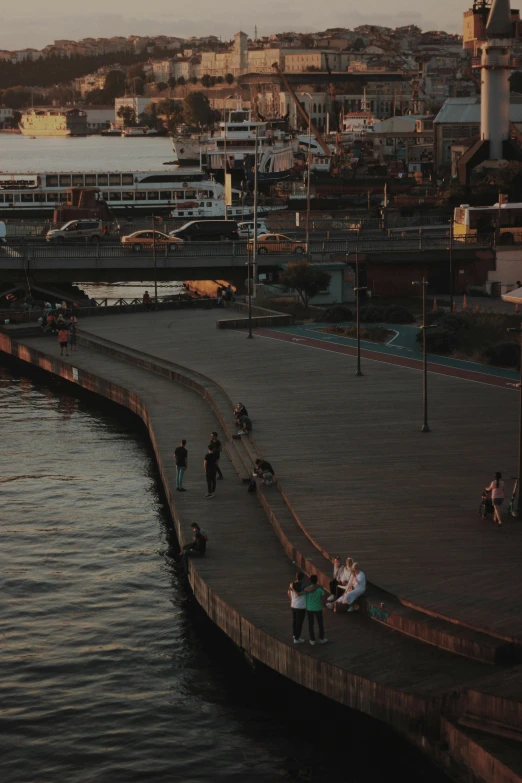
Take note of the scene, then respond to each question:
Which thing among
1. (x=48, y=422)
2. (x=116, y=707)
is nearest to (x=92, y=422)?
(x=48, y=422)

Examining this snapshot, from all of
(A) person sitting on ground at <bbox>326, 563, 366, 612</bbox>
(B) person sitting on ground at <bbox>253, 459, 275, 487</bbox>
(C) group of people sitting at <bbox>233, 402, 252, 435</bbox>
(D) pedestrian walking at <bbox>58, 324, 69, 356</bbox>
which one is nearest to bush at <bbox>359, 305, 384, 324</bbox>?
(D) pedestrian walking at <bbox>58, 324, 69, 356</bbox>

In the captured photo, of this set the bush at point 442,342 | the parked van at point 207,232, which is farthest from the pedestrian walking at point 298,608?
the parked van at point 207,232

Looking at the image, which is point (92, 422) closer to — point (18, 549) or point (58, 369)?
point (58, 369)

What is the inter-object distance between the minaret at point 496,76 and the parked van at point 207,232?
3143 cm

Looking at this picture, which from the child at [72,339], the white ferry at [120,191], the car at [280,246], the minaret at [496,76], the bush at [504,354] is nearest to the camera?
the bush at [504,354]

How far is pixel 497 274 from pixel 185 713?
1728 inches

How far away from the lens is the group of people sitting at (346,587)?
18.6 meters

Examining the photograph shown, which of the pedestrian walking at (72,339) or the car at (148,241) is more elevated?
the car at (148,241)

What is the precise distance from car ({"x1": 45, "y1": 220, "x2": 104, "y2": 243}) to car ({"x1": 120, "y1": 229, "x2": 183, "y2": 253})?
7.59 ft

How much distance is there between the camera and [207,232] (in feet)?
229

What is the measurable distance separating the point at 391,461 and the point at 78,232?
45.7 metres

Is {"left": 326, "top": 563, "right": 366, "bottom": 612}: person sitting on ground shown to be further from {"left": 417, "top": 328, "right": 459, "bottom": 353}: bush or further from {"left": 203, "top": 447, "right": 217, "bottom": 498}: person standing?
{"left": 417, "top": 328, "right": 459, "bottom": 353}: bush

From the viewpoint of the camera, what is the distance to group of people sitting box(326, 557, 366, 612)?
18609 mm

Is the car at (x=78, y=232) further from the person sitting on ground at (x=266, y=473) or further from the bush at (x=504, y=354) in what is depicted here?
the person sitting on ground at (x=266, y=473)
